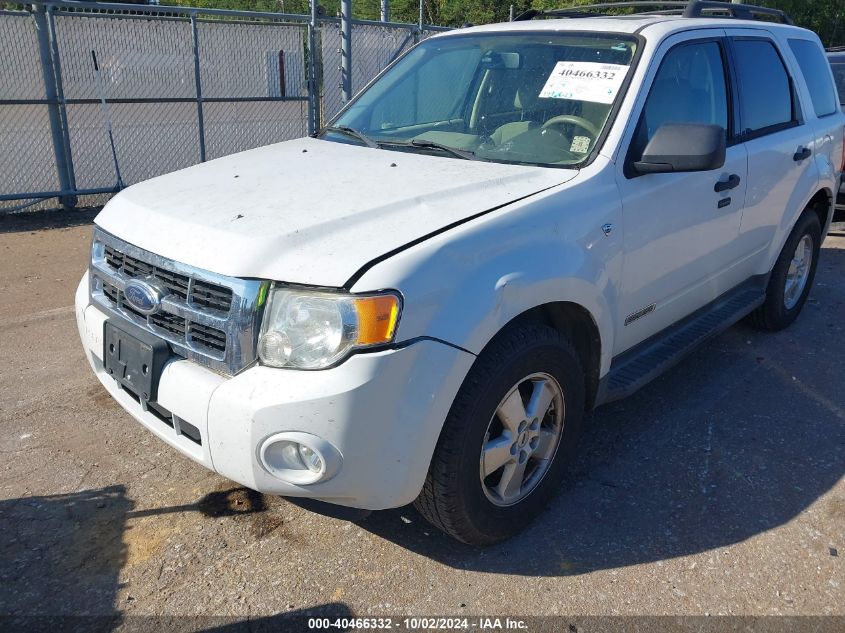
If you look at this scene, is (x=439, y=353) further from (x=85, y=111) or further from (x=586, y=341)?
(x=85, y=111)

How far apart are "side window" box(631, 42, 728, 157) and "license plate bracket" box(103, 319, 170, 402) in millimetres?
2137

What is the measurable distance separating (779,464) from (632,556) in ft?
3.80

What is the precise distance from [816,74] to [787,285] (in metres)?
1.46

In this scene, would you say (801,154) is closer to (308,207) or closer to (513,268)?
(513,268)

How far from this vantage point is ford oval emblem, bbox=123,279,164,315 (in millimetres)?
2691

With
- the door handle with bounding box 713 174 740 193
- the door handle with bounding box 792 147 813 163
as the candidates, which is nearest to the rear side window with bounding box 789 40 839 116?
the door handle with bounding box 792 147 813 163

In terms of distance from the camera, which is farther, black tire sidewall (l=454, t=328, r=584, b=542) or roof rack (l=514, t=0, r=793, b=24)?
roof rack (l=514, t=0, r=793, b=24)

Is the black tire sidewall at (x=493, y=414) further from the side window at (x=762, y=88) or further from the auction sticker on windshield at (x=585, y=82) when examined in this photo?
the side window at (x=762, y=88)

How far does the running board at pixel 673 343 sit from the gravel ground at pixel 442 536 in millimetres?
423

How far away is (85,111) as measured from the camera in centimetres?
828

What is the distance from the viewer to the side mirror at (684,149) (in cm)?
311

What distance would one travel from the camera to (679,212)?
11.8 feet

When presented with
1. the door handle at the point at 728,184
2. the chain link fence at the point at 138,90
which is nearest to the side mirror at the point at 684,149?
the door handle at the point at 728,184

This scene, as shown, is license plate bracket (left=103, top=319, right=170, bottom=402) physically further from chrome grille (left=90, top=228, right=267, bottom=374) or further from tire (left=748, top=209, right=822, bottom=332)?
tire (left=748, top=209, right=822, bottom=332)
